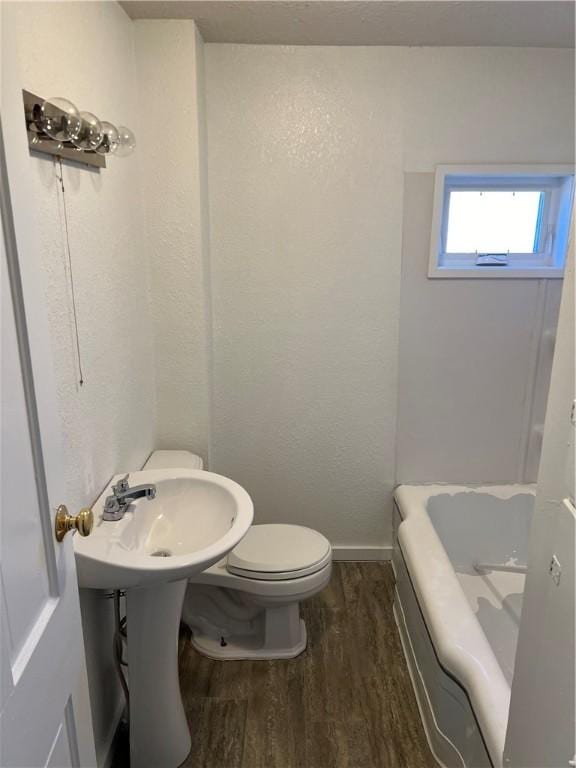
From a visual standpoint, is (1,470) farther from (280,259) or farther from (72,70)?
(280,259)

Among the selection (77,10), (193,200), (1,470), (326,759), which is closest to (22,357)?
(1,470)

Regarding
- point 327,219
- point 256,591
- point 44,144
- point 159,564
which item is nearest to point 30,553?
point 159,564

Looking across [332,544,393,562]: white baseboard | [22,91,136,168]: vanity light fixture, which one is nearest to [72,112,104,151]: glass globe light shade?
[22,91,136,168]: vanity light fixture

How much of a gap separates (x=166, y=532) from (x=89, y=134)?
1.15 m

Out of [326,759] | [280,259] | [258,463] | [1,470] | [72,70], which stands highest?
[72,70]

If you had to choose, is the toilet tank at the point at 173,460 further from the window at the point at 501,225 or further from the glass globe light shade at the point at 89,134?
the window at the point at 501,225

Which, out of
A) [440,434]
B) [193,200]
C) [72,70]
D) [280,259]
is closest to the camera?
[72,70]

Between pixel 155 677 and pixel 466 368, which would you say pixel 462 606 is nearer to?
pixel 155 677

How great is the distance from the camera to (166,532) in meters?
1.72

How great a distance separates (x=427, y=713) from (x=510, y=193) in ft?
6.87

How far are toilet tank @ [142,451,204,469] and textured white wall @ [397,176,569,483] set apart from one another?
0.99 metres

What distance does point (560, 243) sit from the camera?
241 centimetres

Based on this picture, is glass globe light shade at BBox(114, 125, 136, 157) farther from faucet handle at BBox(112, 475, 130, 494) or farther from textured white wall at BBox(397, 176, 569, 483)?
textured white wall at BBox(397, 176, 569, 483)

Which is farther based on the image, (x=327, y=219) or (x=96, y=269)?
(x=327, y=219)
